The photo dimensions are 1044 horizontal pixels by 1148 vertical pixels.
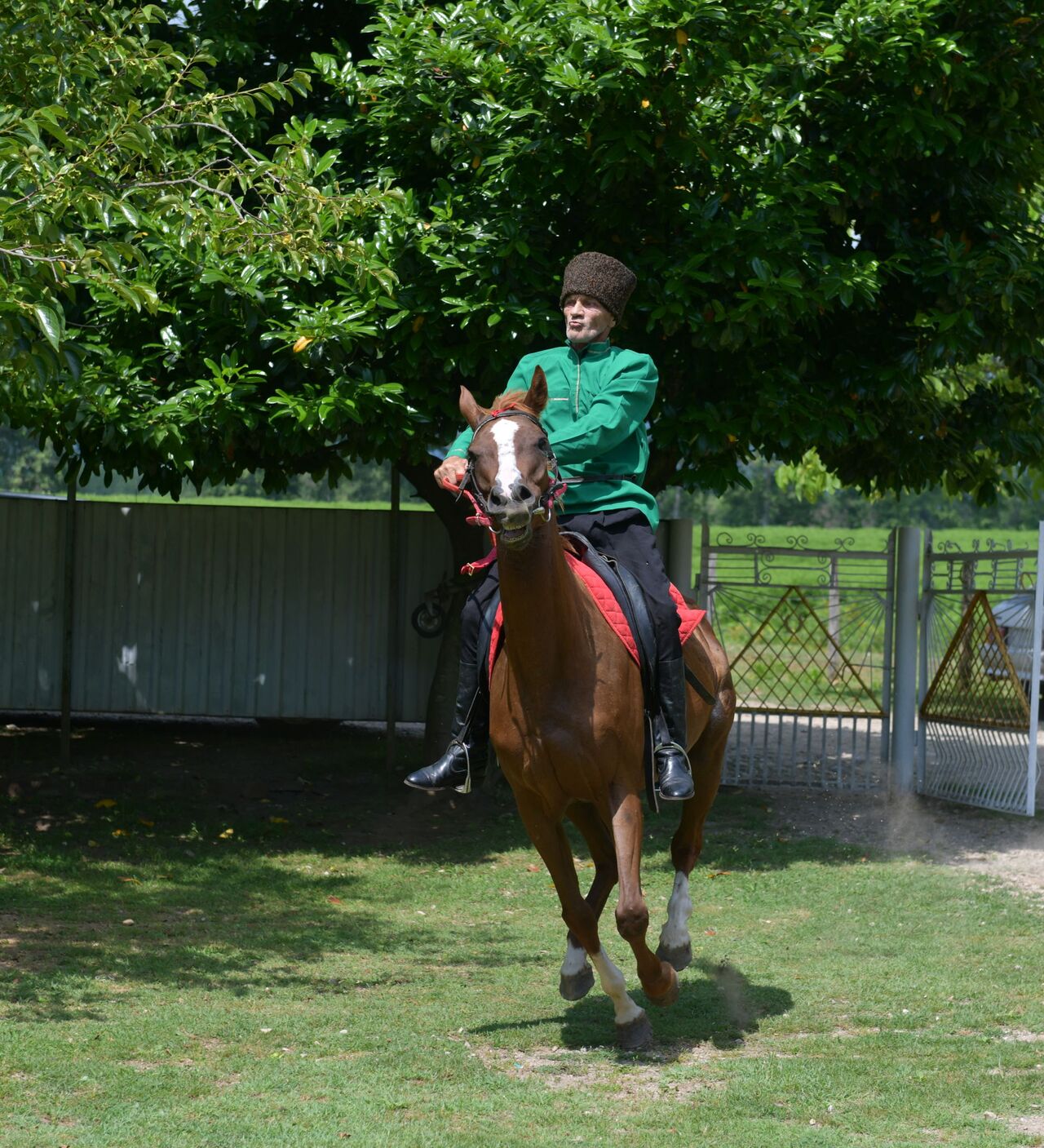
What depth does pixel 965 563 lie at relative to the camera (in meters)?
12.5

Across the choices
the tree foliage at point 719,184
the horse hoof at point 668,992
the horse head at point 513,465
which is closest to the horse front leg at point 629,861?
the horse hoof at point 668,992

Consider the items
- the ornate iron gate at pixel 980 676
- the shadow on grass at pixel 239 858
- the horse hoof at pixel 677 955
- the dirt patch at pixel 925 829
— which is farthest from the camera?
the ornate iron gate at pixel 980 676

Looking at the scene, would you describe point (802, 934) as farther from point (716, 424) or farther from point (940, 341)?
point (940, 341)

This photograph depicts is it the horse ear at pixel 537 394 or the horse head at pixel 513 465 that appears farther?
the horse ear at pixel 537 394

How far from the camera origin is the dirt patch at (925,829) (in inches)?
415

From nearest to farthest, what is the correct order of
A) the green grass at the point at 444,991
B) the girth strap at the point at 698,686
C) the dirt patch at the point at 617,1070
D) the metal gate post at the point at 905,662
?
the green grass at the point at 444,991
the dirt patch at the point at 617,1070
the girth strap at the point at 698,686
the metal gate post at the point at 905,662

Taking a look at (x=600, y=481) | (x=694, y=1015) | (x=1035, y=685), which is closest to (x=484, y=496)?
(x=600, y=481)

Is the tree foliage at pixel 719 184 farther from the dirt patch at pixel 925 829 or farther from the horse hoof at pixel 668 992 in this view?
the horse hoof at pixel 668 992

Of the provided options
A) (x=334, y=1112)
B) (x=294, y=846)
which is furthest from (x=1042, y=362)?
(x=334, y=1112)

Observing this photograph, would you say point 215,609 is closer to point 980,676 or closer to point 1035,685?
point 980,676

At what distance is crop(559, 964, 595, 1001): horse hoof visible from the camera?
244 inches

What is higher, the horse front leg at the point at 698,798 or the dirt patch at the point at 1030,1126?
the horse front leg at the point at 698,798

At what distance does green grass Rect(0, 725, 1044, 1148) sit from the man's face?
10.1 ft

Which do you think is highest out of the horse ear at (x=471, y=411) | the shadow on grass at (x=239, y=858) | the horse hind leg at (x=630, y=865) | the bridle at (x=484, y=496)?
the horse ear at (x=471, y=411)
